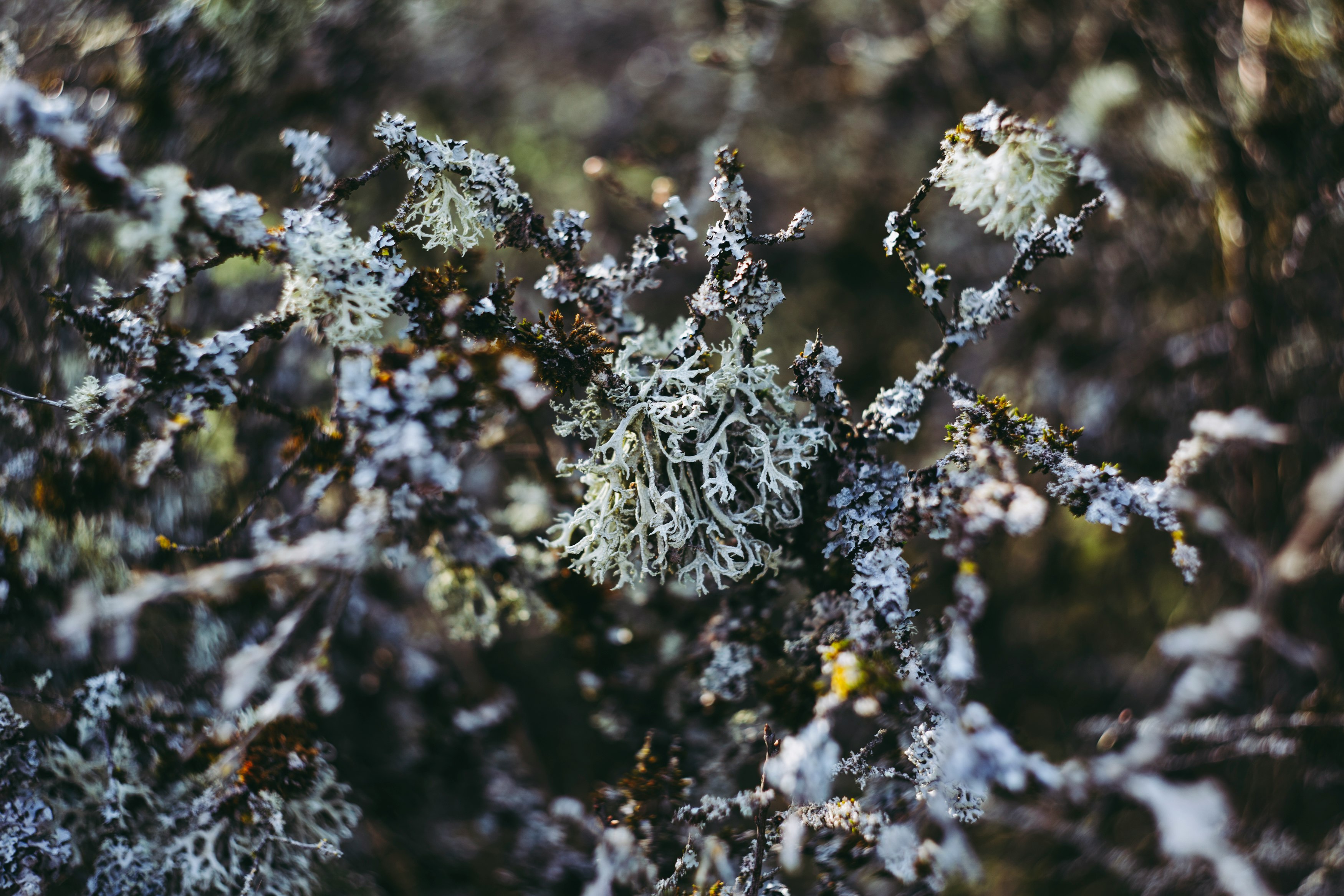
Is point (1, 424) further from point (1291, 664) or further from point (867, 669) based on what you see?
point (1291, 664)

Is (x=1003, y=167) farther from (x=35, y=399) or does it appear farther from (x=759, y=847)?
(x=35, y=399)

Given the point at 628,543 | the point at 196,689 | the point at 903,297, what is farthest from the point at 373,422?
the point at 903,297

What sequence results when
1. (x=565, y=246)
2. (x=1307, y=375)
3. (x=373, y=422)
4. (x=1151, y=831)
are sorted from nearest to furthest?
(x=373, y=422), (x=565, y=246), (x=1307, y=375), (x=1151, y=831)

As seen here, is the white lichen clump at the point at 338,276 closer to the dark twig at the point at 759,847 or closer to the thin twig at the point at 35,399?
the thin twig at the point at 35,399

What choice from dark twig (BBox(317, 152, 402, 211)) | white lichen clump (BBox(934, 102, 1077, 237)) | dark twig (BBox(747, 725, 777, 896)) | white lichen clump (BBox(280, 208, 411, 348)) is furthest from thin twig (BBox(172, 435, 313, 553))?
white lichen clump (BBox(934, 102, 1077, 237))

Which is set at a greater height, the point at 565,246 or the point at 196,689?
the point at 565,246

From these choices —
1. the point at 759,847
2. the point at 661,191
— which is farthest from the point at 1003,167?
the point at 759,847

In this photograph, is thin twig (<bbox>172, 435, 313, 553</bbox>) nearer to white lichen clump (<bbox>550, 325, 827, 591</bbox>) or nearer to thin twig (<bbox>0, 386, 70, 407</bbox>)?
thin twig (<bbox>0, 386, 70, 407</bbox>)
